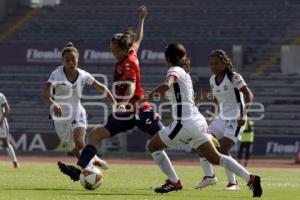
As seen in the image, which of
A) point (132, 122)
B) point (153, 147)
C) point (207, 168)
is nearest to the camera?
point (153, 147)

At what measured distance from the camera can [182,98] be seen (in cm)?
1312

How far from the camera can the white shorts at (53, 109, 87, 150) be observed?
52.1 feet

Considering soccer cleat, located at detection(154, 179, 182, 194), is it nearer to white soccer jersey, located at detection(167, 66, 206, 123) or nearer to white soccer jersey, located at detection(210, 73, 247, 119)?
white soccer jersey, located at detection(167, 66, 206, 123)

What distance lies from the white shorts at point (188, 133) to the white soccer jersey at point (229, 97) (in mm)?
2432

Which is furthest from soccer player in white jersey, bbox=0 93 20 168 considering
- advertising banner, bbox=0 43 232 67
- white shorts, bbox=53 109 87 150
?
advertising banner, bbox=0 43 232 67

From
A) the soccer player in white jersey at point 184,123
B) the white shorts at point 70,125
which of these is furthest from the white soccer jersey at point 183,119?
the white shorts at point 70,125

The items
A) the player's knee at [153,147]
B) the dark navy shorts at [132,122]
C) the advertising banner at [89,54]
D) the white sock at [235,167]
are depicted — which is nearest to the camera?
the white sock at [235,167]

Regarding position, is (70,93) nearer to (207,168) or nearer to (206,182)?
(207,168)

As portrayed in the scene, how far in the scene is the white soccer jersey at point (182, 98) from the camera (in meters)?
13.0

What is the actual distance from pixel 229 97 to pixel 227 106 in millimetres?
172

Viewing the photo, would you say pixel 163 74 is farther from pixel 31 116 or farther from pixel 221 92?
pixel 221 92

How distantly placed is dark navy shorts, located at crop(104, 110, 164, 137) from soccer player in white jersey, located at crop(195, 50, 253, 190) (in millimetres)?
1562

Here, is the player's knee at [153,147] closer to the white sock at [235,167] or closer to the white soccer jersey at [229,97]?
the white sock at [235,167]

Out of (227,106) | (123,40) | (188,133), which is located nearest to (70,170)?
(123,40)
